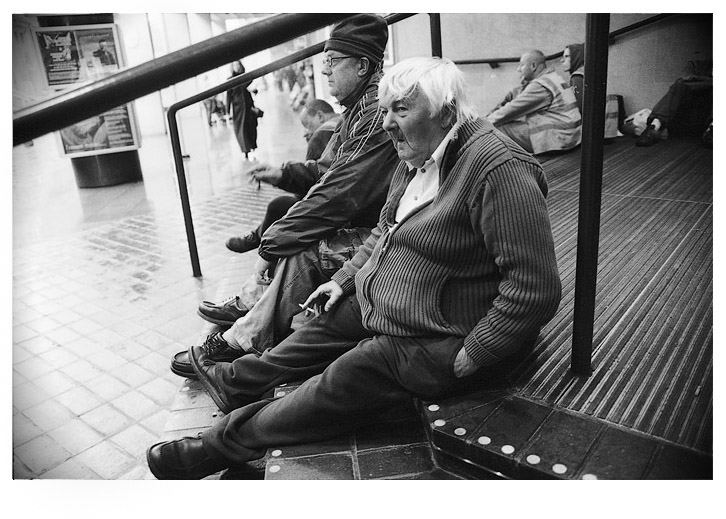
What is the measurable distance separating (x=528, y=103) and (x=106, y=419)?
3.71m

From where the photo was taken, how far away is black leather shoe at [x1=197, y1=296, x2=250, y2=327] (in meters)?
2.65

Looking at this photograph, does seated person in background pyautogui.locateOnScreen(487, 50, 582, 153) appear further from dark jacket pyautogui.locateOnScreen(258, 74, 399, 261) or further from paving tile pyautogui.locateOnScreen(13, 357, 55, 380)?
paving tile pyautogui.locateOnScreen(13, 357, 55, 380)

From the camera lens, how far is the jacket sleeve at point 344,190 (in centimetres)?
222

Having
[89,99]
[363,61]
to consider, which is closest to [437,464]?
[89,99]

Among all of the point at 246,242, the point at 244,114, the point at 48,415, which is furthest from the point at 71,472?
the point at 244,114

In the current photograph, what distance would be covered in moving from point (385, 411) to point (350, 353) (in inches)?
8.4

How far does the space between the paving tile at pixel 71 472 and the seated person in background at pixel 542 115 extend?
3687 mm

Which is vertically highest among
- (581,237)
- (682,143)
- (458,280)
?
(581,237)

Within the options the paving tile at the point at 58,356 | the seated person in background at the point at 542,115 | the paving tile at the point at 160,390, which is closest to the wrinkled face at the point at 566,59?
the seated person in background at the point at 542,115

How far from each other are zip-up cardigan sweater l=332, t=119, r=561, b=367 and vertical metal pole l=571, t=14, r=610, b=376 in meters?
0.11

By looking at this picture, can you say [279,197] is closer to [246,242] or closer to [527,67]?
[246,242]

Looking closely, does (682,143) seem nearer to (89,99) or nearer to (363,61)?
(363,61)

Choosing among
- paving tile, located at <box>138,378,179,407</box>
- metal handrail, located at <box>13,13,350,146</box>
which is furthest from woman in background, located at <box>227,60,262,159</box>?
metal handrail, located at <box>13,13,350,146</box>

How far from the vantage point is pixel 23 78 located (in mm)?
1637
